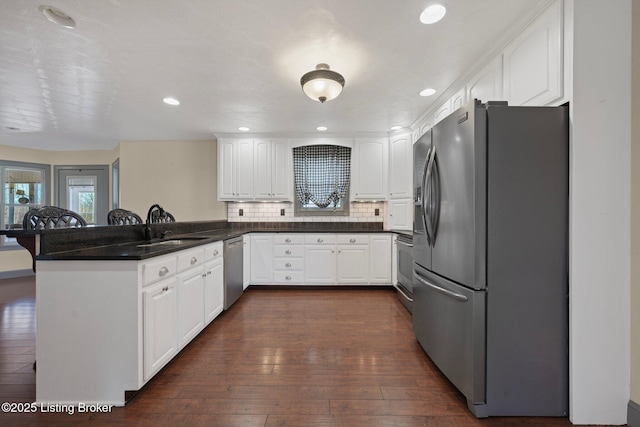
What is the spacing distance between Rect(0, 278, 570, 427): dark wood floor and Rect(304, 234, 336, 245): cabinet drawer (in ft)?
4.05

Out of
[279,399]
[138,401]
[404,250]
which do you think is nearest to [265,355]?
[279,399]

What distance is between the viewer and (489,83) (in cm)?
204

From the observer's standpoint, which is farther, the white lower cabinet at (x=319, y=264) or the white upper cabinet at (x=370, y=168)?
the white upper cabinet at (x=370, y=168)

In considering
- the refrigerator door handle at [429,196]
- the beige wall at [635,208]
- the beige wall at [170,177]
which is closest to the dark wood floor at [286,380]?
the beige wall at [635,208]

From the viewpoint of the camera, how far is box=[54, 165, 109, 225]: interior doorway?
209 inches

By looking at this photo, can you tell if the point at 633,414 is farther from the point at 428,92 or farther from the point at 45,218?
the point at 45,218

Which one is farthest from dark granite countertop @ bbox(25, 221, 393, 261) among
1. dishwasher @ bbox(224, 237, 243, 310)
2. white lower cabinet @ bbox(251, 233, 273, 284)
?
white lower cabinet @ bbox(251, 233, 273, 284)

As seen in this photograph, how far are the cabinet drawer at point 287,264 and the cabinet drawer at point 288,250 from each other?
76 millimetres

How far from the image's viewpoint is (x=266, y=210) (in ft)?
14.7

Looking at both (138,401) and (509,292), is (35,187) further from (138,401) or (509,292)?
(509,292)

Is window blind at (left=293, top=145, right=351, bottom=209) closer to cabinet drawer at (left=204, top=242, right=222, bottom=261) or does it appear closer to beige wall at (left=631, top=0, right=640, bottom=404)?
cabinet drawer at (left=204, top=242, right=222, bottom=261)

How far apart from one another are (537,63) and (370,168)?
104 inches

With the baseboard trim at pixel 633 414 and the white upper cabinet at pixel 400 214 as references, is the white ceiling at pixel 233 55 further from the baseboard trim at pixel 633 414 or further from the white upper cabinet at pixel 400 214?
the baseboard trim at pixel 633 414

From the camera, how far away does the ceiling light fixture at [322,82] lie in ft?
6.93
